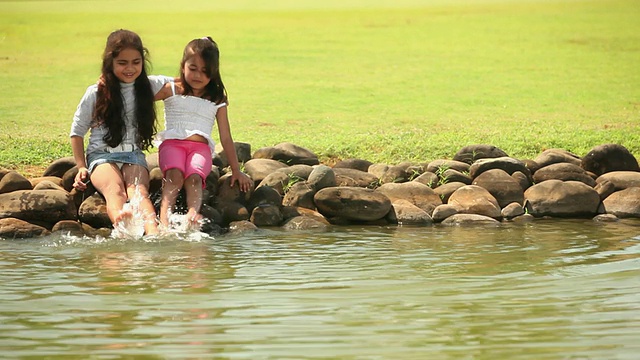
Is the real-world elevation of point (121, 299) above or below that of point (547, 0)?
below

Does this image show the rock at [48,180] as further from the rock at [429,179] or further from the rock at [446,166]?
the rock at [446,166]

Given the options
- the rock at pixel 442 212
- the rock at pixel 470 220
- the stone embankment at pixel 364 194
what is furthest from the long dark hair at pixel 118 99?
the rock at pixel 470 220

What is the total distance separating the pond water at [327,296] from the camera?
152 inches

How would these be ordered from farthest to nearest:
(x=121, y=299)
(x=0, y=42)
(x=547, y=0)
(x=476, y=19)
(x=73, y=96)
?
(x=547, y=0), (x=476, y=19), (x=0, y=42), (x=73, y=96), (x=121, y=299)

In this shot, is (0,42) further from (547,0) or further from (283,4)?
(547,0)

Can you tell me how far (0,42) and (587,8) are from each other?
11773 mm

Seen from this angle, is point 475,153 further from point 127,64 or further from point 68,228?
point 68,228

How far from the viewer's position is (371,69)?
1548 centimetres

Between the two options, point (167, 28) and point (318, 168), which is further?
point (167, 28)

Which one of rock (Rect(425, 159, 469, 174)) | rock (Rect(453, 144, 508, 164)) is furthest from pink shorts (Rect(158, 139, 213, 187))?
rock (Rect(453, 144, 508, 164))

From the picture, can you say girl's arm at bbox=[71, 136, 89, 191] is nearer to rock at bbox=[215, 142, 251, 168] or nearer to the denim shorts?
the denim shorts

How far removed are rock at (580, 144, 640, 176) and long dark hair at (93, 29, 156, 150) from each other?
3.34 m

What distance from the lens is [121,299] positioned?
468cm

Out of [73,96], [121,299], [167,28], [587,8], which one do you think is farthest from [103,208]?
[587,8]
